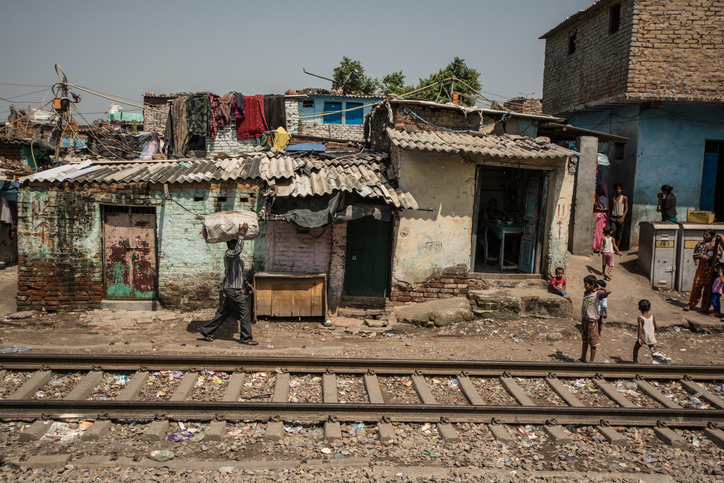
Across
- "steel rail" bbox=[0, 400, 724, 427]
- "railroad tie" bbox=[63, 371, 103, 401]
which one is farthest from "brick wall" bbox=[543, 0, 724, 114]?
"railroad tie" bbox=[63, 371, 103, 401]

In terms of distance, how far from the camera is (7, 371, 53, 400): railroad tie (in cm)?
534

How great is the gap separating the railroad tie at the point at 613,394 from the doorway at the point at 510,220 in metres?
4.07

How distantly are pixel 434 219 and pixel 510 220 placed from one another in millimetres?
2741

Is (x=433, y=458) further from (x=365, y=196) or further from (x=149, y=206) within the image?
(x=149, y=206)

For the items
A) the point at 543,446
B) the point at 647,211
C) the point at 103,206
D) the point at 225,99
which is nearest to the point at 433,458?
the point at 543,446

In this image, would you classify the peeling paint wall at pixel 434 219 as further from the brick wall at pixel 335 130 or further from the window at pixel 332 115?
the window at pixel 332 115

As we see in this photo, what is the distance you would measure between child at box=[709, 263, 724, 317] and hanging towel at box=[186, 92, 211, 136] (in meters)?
13.4

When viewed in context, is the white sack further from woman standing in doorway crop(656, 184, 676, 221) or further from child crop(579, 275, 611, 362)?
woman standing in doorway crop(656, 184, 676, 221)

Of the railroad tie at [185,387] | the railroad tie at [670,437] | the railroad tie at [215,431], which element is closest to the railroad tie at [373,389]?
the railroad tie at [215,431]

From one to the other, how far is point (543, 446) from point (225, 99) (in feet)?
44.9

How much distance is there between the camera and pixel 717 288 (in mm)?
9469

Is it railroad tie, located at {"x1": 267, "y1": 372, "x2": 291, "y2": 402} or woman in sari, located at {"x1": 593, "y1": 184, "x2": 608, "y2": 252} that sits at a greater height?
woman in sari, located at {"x1": 593, "y1": 184, "x2": 608, "y2": 252}

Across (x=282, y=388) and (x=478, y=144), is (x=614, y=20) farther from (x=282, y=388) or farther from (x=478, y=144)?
(x=282, y=388)

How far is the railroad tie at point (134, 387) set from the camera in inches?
212
